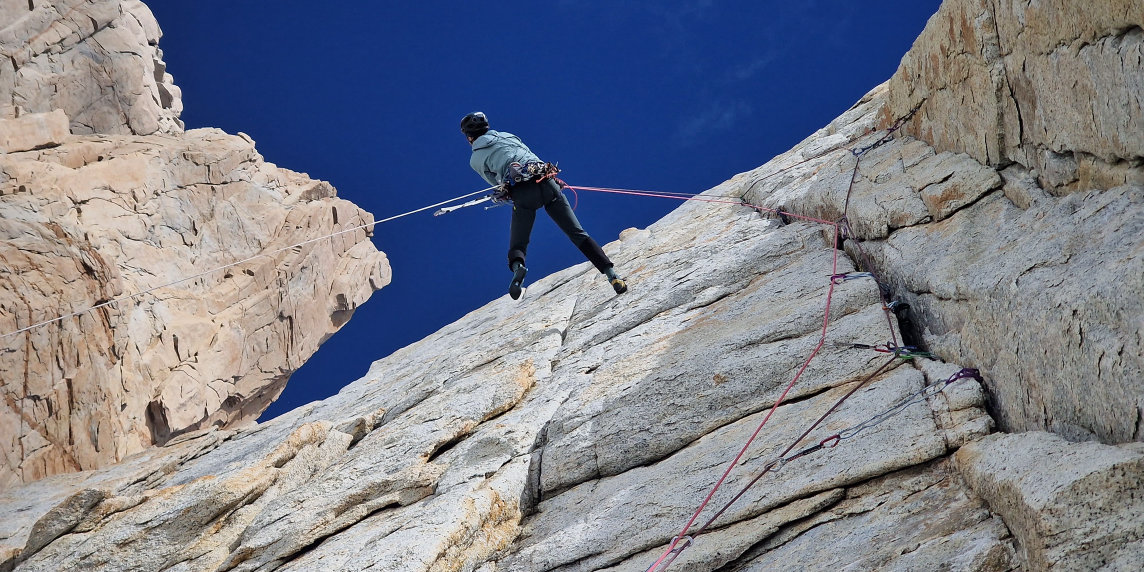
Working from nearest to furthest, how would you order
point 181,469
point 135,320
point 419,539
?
point 419,539 < point 181,469 < point 135,320

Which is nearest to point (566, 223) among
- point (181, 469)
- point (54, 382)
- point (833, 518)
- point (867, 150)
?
point (867, 150)

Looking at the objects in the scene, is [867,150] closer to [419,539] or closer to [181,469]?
[419,539]

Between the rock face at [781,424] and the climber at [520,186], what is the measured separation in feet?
4.20

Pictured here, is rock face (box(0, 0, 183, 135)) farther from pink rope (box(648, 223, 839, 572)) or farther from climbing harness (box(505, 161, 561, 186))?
pink rope (box(648, 223, 839, 572))

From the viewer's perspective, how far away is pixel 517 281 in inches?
428

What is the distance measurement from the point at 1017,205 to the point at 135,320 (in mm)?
18081

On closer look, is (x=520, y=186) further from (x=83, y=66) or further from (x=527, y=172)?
(x=83, y=66)

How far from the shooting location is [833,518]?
5.86 m

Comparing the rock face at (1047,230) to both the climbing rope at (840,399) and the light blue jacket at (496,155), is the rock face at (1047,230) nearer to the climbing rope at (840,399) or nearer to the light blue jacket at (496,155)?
the climbing rope at (840,399)

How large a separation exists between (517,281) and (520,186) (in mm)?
1253

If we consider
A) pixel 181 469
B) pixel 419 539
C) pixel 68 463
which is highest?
pixel 68 463

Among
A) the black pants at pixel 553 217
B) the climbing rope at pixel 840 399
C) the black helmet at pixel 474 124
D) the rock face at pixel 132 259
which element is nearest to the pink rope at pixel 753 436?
the climbing rope at pixel 840 399

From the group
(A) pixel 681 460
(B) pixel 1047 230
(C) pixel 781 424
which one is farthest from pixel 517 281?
(B) pixel 1047 230

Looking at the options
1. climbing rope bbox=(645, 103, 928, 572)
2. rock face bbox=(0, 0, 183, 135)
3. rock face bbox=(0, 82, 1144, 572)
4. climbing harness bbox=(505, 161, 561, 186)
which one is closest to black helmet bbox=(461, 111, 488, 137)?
climbing harness bbox=(505, 161, 561, 186)
